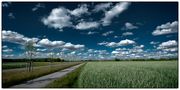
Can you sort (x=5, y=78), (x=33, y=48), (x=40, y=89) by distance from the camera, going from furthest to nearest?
(x=33, y=48), (x=5, y=78), (x=40, y=89)

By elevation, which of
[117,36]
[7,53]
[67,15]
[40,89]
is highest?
[67,15]

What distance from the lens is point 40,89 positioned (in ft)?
31.9

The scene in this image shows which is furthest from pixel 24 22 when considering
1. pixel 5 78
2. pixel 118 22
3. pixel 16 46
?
pixel 118 22

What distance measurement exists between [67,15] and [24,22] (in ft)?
5.45

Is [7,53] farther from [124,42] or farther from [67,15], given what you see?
[124,42]

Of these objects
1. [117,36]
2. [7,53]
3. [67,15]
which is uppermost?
[67,15]

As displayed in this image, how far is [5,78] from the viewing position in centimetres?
1038

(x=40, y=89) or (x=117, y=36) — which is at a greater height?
(x=117, y=36)

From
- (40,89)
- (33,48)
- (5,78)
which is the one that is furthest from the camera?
(33,48)

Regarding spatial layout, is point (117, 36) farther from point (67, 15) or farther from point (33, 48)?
point (33, 48)

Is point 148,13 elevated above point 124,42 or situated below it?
above

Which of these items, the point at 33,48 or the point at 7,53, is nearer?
the point at 7,53

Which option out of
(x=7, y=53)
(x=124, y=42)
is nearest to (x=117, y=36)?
(x=124, y=42)

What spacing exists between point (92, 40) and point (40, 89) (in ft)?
9.08
